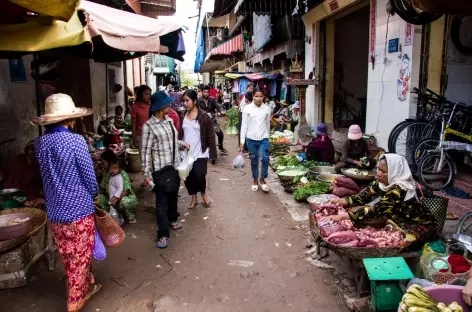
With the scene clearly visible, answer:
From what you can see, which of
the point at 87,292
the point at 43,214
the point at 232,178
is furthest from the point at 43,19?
the point at 232,178

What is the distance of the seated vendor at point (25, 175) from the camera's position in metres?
4.86

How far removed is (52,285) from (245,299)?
206cm

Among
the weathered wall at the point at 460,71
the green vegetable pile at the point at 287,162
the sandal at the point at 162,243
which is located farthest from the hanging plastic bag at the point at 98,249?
the weathered wall at the point at 460,71

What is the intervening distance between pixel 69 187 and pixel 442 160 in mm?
5533

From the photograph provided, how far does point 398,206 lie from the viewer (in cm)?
409

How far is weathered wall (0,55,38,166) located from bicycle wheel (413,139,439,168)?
661 centimetres

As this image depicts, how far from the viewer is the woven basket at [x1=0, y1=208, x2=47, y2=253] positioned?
12.9ft

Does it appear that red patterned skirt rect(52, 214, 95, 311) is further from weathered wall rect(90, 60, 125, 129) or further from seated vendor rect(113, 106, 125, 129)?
weathered wall rect(90, 60, 125, 129)

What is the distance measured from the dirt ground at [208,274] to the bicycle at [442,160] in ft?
7.44

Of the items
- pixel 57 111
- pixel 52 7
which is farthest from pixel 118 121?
pixel 52 7

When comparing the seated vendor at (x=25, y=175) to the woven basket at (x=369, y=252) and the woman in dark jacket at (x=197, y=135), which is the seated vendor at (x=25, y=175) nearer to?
the woman in dark jacket at (x=197, y=135)

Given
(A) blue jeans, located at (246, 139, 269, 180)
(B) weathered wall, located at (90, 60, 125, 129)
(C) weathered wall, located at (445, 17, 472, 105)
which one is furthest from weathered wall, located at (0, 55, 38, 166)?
(C) weathered wall, located at (445, 17, 472, 105)

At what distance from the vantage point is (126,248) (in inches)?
197

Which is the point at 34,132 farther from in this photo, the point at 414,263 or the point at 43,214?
the point at 414,263
